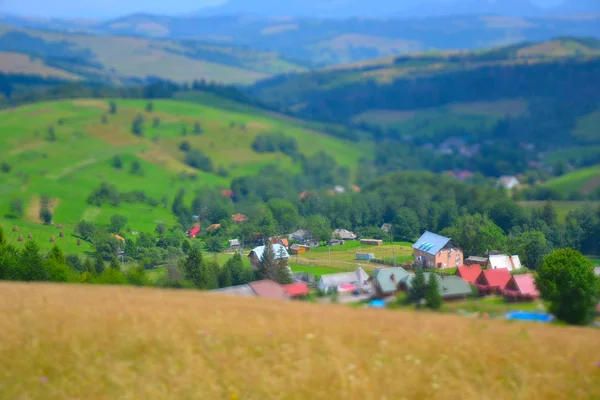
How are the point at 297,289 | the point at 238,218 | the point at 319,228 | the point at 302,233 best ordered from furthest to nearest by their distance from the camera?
the point at 238,218
the point at 319,228
the point at 302,233
the point at 297,289

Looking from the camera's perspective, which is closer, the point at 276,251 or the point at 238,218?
the point at 276,251

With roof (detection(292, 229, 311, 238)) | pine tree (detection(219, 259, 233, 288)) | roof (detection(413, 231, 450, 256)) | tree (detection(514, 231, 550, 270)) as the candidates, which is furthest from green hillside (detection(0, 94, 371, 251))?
tree (detection(514, 231, 550, 270))

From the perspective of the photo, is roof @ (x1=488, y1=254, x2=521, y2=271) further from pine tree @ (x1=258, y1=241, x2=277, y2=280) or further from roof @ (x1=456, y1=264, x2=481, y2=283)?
pine tree @ (x1=258, y1=241, x2=277, y2=280)

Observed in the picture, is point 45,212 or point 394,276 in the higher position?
point 394,276

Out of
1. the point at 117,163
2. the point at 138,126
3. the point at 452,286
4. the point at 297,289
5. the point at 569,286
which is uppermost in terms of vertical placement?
the point at 569,286

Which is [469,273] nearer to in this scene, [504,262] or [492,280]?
[492,280]

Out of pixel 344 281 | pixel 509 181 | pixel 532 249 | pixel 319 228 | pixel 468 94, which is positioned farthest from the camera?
pixel 468 94

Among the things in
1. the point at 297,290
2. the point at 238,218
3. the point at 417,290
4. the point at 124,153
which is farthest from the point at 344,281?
the point at 124,153
